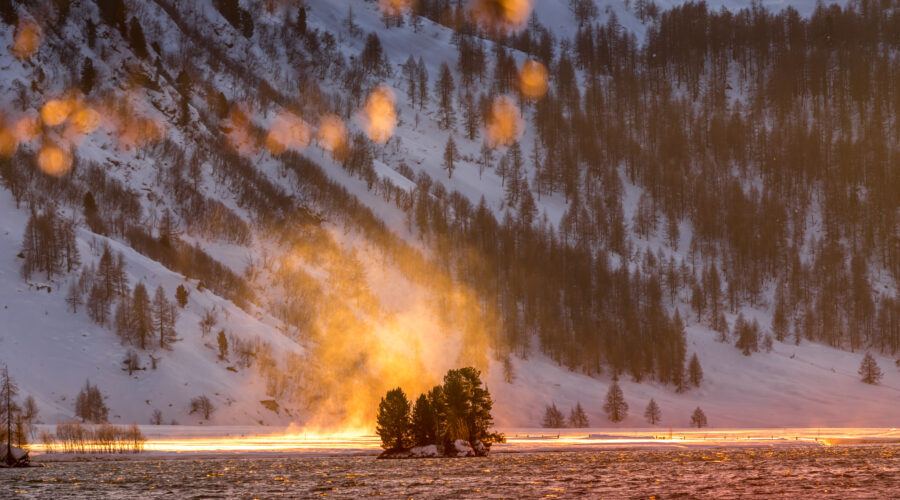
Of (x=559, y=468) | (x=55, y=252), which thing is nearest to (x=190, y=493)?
(x=559, y=468)

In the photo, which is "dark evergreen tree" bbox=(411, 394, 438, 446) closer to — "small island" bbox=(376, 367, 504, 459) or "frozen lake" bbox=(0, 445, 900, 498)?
"small island" bbox=(376, 367, 504, 459)

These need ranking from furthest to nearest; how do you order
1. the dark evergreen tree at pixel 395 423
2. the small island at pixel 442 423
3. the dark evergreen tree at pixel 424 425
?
the dark evergreen tree at pixel 395 423 < the dark evergreen tree at pixel 424 425 < the small island at pixel 442 423

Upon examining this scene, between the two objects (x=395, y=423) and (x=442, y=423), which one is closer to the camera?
(x=442, y=423)

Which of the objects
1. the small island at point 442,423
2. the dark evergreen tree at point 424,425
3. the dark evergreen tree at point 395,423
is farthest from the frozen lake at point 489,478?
the dark evergreen tree at point 424,425

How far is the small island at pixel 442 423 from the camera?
94500mm

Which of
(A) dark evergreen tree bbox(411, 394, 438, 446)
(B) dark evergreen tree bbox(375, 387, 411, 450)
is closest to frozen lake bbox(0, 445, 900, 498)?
(B) dark evergreen tree bbox(375, 387, 411, 450)

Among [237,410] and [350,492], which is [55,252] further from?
[350,492]

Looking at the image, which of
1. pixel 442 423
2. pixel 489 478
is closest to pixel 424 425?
pixel 442 423

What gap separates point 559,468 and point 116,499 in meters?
34.2

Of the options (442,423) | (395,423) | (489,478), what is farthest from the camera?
(395,423)

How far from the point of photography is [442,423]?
9494cm

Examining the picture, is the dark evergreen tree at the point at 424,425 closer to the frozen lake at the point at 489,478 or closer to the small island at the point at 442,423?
the small island at the point at 442,423

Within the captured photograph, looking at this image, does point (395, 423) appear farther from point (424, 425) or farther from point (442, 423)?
point (442, 423)

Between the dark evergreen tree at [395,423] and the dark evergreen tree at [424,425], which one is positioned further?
the dark evergreen tree at [395,423]
